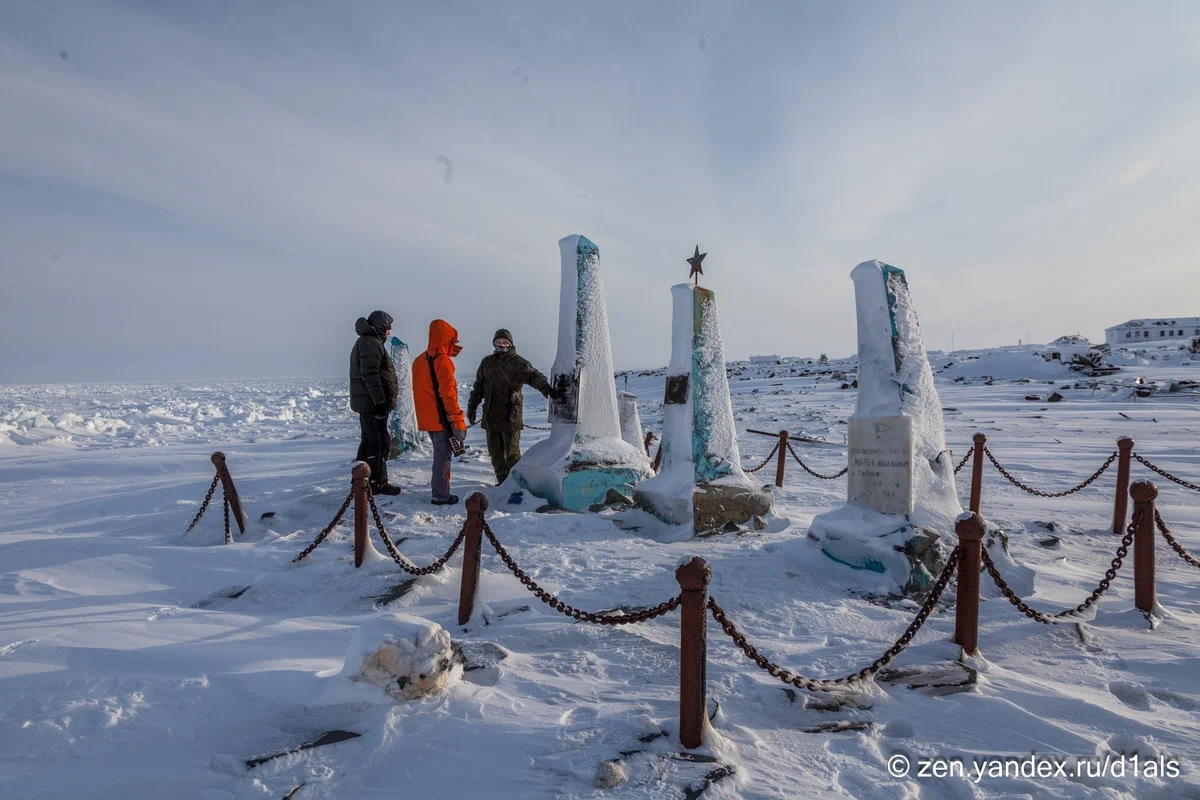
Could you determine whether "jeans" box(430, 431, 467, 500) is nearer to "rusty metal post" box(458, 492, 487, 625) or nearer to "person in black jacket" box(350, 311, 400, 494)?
"person in black jacket" box(350, 311, 400, 494)

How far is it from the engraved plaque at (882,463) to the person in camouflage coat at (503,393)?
3.84 meters

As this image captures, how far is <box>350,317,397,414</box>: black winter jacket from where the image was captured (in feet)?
23.7

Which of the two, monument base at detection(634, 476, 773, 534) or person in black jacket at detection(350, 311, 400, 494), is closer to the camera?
monument base at detection(634, 476, 773, 534)

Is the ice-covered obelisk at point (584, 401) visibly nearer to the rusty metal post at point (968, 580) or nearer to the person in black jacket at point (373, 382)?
the person in black jacket at point (373, 382)

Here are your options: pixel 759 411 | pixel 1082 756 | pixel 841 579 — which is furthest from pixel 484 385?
pixel 759 411

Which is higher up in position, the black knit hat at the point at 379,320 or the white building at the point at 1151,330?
the white building at the point at 1151,330

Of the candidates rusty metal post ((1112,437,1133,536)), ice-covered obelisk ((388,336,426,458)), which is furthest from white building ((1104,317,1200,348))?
ice-covered obelisk ((388,336,426,458))

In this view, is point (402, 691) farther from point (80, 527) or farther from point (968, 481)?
point (968, 481)

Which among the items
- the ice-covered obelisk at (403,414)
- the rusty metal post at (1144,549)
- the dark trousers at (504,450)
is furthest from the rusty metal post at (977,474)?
the ice-covered obelisk at (403,414)

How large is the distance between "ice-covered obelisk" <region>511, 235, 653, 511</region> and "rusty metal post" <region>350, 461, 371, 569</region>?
2.62 metres

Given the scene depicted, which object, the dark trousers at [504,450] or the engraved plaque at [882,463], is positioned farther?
the dark trousers at [504,450]

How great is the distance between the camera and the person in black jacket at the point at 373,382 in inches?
285

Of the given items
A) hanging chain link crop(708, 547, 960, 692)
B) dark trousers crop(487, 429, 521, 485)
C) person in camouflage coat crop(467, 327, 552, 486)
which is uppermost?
person in camouflage coat crop(467, 327, 552, 486)

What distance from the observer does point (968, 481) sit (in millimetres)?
9219
